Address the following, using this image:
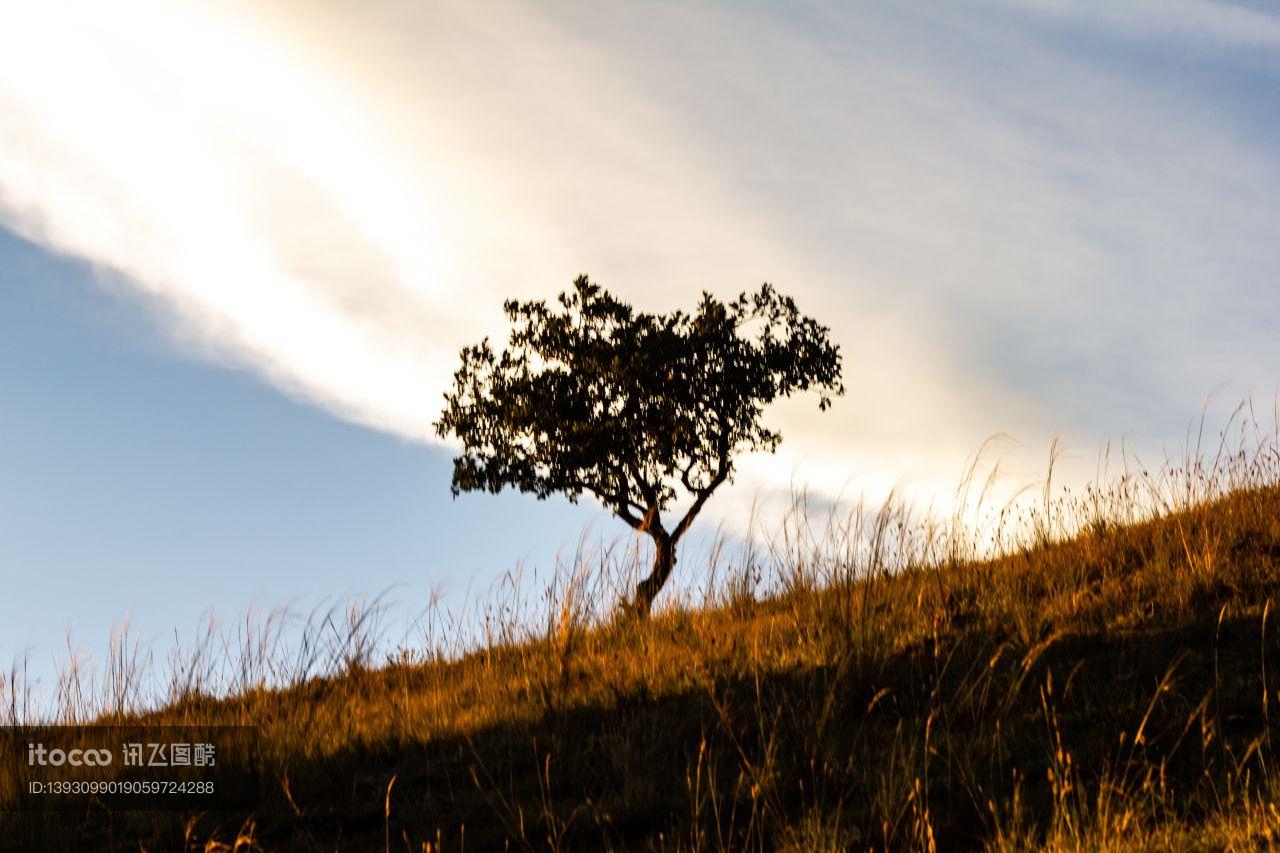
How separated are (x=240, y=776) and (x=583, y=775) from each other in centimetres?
228

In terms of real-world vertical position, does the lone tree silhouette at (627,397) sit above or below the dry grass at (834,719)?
above

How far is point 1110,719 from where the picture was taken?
5.72 m

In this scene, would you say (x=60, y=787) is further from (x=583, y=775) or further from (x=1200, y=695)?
(x=1200, y=695)

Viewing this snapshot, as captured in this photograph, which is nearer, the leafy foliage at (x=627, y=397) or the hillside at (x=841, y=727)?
the hillside at (x=841, y=727)

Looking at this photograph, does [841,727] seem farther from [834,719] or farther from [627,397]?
[627,397]

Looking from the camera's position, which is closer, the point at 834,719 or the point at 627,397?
the point at 834,719

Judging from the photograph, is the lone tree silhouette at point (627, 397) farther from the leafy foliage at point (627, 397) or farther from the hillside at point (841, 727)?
the hillside at point (841, 727)

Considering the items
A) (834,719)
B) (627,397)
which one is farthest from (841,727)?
(627,397)

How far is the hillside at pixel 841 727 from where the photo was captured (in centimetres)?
483

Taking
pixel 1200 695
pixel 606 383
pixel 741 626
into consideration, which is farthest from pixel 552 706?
pixel 606 383

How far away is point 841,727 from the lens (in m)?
5.99

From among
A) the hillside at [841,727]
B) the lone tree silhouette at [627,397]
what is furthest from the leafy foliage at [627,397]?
the hillside at [841,727]

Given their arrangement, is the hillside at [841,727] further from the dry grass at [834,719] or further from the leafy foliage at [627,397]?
the leafy foliage at [627,397]

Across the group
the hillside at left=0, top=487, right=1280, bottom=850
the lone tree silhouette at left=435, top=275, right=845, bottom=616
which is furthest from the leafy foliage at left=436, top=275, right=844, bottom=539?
the hillside at left=0, top=487, right=1280, bottom=850
